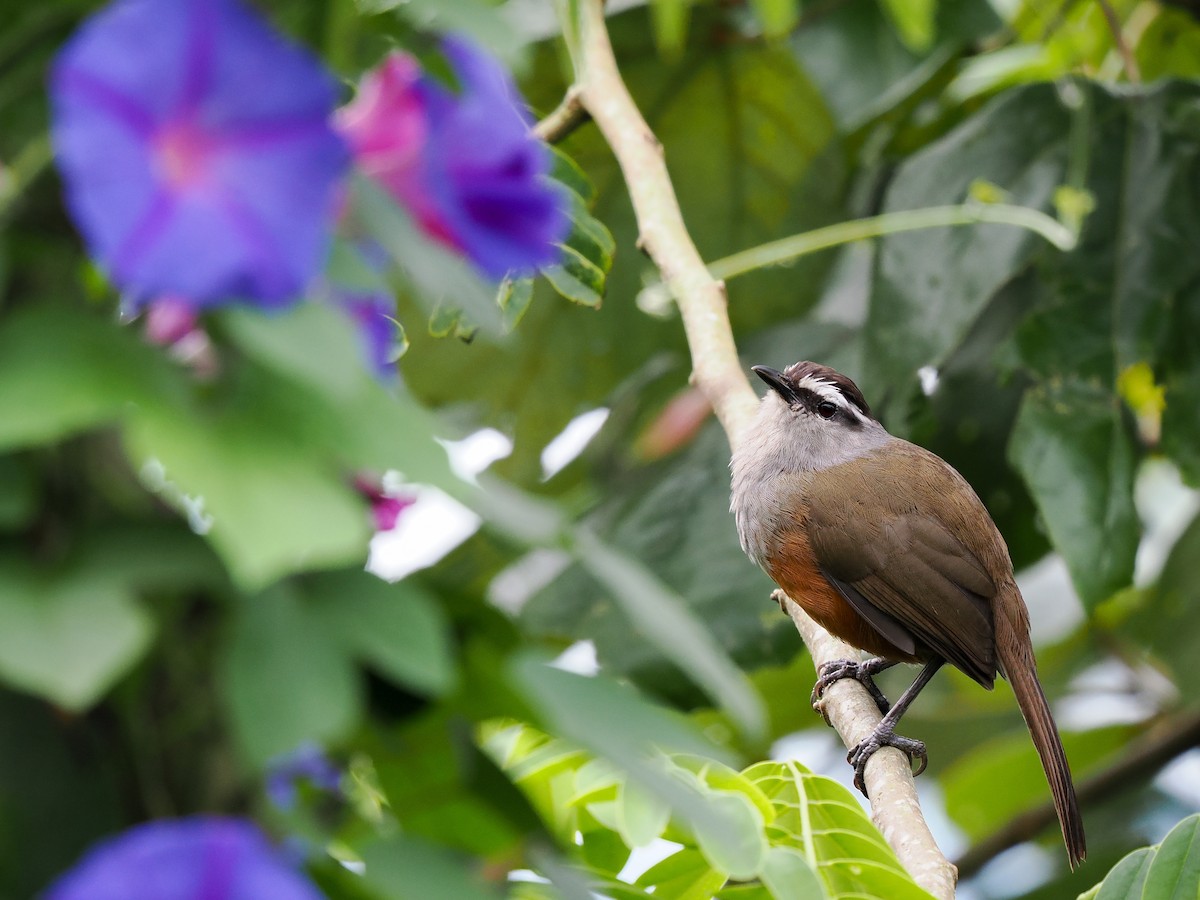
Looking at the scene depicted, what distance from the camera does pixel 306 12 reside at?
80cm

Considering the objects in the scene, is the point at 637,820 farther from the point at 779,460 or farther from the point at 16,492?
the point at 779,460

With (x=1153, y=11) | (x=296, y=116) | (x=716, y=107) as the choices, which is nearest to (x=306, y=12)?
(x=296, y=116)

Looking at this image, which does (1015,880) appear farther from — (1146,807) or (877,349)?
(877,349)

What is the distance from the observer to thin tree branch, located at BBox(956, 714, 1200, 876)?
13.4 ft

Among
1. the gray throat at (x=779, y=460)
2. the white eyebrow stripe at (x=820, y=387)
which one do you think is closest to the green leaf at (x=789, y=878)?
the gray throat at (x=779, y=460)

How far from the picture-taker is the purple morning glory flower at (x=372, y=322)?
2.74ft

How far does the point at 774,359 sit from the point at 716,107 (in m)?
0.82

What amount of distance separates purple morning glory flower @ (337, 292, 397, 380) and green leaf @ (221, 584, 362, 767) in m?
0.16

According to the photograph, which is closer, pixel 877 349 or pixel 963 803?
pixel 877 349

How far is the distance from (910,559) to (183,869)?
10.5 ft

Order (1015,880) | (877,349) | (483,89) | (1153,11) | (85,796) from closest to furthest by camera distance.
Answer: (85,796)
(483,89)
(877,349)
(1153,11)
(1015,880)

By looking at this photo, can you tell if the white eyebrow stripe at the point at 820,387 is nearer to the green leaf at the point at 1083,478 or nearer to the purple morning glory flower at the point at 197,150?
the green leaf at the point at 1083,478

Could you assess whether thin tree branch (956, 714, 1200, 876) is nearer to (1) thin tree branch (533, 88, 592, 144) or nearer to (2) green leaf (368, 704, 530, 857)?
(1) thin tree branch (533, 88, 592, 144)

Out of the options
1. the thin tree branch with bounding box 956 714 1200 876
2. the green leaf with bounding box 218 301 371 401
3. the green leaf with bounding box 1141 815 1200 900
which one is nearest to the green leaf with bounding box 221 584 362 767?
the green leaf with bounding box 218 301 371 401
